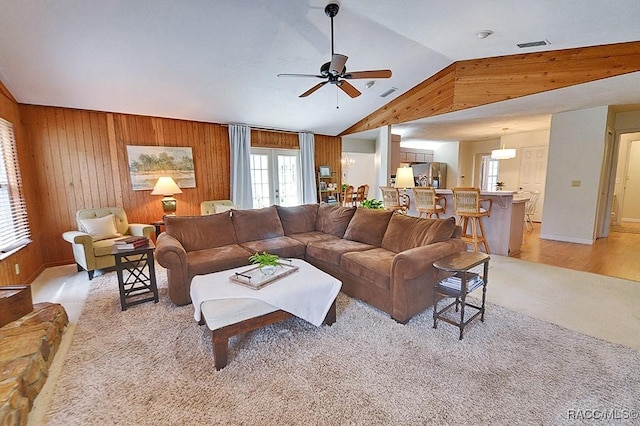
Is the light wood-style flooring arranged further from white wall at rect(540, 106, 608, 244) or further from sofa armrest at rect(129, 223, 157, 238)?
sofa armrest at rect(129, 223, 157, 238)

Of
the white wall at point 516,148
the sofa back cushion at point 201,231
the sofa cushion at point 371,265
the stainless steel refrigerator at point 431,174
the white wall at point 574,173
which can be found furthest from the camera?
the stainless steel refrigerator at point 431,174

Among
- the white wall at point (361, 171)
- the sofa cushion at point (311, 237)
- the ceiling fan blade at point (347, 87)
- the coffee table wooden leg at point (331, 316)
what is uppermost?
the ceiling fan blade at point (347, 87)

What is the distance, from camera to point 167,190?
4.64 m

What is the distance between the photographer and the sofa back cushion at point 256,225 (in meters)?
3.72

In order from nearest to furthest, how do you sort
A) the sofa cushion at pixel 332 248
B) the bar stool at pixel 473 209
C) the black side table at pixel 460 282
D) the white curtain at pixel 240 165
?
the black side table at pixel 460 282
the sofa cushion at pixel 332 248
the bar stool at pixel 473 209
the white curtain at pixel 240 165

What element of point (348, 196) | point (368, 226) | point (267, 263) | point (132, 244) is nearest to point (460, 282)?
point (368, 226)

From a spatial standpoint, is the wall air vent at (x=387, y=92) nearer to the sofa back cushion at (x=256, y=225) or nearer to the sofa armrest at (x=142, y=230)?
the sofa back cushion at (x=256, y=225)

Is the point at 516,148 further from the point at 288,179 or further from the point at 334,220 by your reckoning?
the point at 334,220

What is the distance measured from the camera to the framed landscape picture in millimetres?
4727

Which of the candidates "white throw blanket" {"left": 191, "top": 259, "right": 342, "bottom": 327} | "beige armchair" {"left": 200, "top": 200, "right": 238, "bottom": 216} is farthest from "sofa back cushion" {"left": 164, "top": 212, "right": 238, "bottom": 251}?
"beige armchair" {"left": 200, "top": 200, "right": 238, "bottom": 216}

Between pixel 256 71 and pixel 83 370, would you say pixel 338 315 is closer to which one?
pixel 83 370

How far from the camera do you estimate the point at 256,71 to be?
3.86m

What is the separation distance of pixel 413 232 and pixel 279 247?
157cm

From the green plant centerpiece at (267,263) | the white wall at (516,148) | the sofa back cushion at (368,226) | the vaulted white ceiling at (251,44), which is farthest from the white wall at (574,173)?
the green plant centerpiece at (267,263)
